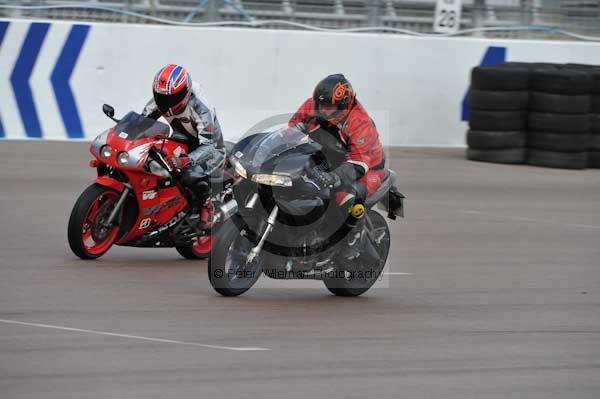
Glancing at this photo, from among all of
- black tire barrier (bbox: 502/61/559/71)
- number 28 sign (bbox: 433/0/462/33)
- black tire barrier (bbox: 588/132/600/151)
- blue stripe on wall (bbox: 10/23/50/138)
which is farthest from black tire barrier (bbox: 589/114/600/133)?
blue stripe on wall (bbox: 10/23/50/138)

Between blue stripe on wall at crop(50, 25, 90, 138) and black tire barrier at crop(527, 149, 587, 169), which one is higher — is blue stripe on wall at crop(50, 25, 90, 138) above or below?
above

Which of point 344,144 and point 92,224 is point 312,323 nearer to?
point 344,144

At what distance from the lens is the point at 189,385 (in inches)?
210

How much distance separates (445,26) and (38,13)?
645 centimetres

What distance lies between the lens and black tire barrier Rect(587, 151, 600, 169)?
15695mm

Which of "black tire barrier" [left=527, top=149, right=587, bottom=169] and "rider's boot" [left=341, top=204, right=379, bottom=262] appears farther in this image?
"black tire barrier" [left=527, top=149, right=587, bottom=169]

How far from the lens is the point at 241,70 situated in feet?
51.9

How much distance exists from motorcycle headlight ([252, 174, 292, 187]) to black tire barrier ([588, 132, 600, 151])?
31.8 feet

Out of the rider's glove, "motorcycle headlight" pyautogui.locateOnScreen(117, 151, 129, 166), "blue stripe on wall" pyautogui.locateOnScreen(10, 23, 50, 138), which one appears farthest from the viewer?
"blue stripe on wall" pyautogui.locateOnScreen(10, 23, 50, 138)

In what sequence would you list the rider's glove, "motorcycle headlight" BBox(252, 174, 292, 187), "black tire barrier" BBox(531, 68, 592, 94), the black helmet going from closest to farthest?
"motorcycle headlight" BBox(252, 174, 292, 187) < the black helmet < the rider's glove < "black tire barrier" BBox(531, 68, 592, 94)

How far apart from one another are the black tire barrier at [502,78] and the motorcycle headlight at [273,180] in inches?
353

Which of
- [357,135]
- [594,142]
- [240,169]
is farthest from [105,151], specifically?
[594,142]

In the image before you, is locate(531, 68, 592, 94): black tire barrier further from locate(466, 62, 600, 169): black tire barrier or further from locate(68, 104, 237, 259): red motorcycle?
locate(68, 104, 237, 259): red motorcycle

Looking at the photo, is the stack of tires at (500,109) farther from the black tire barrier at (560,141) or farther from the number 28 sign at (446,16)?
the number 28 sign at (446,16)
